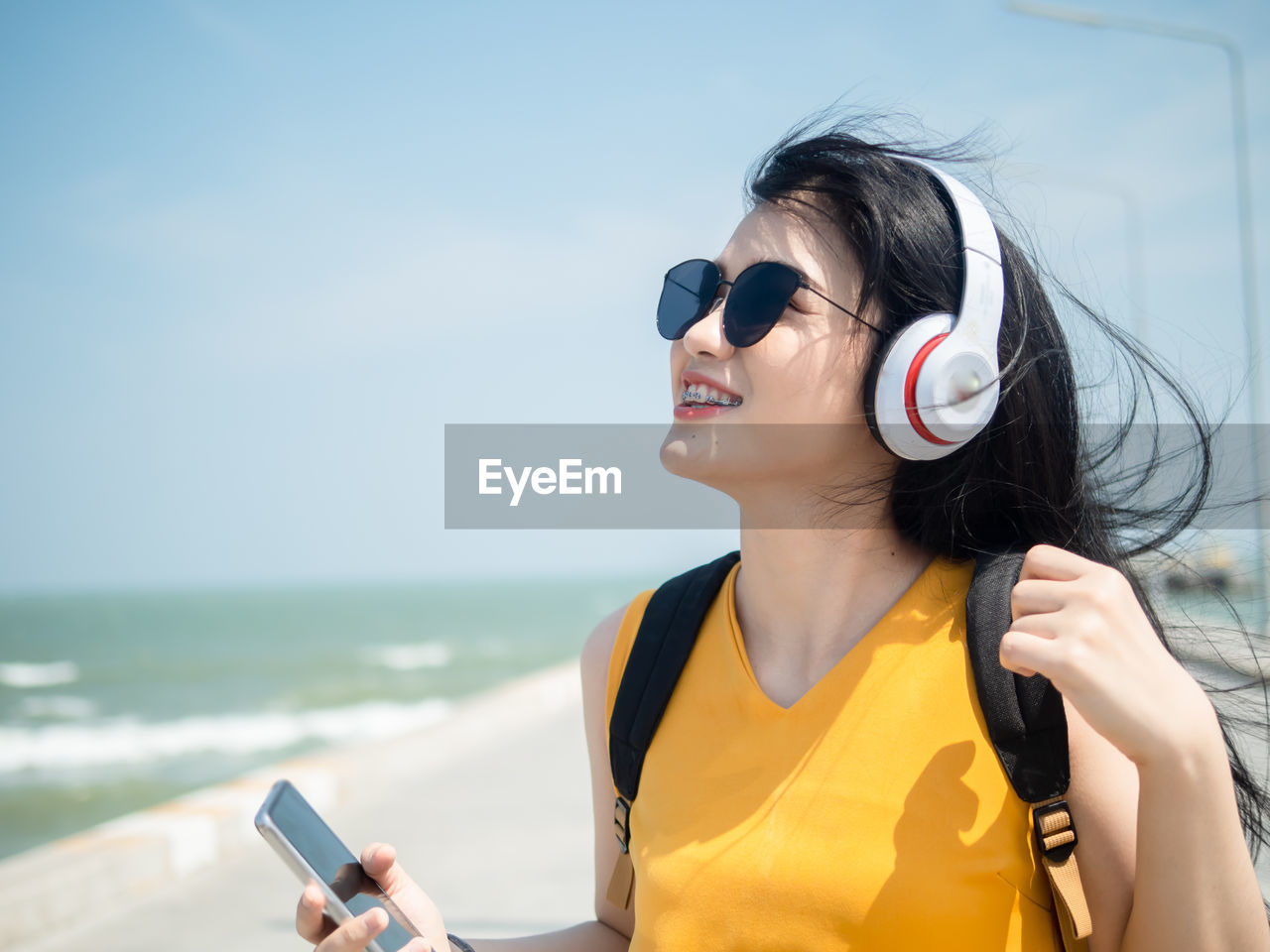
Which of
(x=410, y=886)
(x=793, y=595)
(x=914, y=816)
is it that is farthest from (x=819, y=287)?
(x=410, y=886)

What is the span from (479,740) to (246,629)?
54520 millimetres

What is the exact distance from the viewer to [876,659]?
4.91 ft

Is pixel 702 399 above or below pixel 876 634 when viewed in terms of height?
above

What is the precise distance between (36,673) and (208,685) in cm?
1178

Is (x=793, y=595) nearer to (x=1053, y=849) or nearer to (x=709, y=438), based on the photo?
(x=709, y=438)

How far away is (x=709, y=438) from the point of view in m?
1.61

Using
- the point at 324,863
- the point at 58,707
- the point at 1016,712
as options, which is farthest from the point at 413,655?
the point at 1016,712

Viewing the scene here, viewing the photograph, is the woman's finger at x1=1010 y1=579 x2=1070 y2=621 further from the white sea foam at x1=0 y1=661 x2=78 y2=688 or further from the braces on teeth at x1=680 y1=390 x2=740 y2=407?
the white sea foam at x1=0 y1=661 x2=78 y2=688

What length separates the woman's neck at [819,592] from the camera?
5.27 feet

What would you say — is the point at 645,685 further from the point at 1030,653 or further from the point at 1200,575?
the point at 1200,575

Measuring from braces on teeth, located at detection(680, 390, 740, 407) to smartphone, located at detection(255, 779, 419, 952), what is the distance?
3.00 feet

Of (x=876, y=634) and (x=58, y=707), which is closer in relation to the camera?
(x=876, y=634)

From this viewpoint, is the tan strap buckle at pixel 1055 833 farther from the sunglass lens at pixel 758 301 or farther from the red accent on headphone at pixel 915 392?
the sunglass lens at pixel 758 301

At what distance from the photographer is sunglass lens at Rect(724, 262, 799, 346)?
157 centimetres
